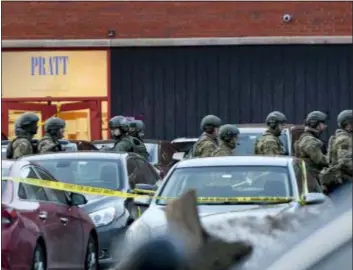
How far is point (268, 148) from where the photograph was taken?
14453 mm

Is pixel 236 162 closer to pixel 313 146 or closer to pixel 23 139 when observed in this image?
pixel 313 146

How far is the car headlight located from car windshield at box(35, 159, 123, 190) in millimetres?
614

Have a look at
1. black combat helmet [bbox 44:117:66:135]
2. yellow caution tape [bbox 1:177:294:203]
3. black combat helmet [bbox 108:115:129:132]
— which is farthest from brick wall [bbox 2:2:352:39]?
yellow caution tape [bbox 1:177:294:203]

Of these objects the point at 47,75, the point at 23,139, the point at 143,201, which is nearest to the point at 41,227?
the point at 143,201

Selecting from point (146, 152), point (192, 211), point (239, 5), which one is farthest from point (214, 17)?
point (192, 211)

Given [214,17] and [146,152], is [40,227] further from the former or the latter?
[214,17]

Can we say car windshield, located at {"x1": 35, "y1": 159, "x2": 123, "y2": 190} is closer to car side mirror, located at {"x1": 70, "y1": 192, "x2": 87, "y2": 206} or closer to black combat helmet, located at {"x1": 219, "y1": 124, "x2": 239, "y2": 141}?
car side mirror, located at {"x1": 70, "y1": 192, "x2": 87, "y2": 206}

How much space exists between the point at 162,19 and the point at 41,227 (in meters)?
18.0

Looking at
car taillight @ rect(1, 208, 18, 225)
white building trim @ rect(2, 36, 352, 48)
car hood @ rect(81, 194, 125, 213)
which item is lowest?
car hood @ rect(81, 194, 125, 213)

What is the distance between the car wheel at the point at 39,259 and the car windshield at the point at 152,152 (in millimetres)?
7520

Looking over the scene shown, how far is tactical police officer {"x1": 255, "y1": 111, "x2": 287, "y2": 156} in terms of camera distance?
14414 millimetres

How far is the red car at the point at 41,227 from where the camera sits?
371 inches

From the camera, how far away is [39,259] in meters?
9.98

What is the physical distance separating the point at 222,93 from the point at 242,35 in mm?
1527
